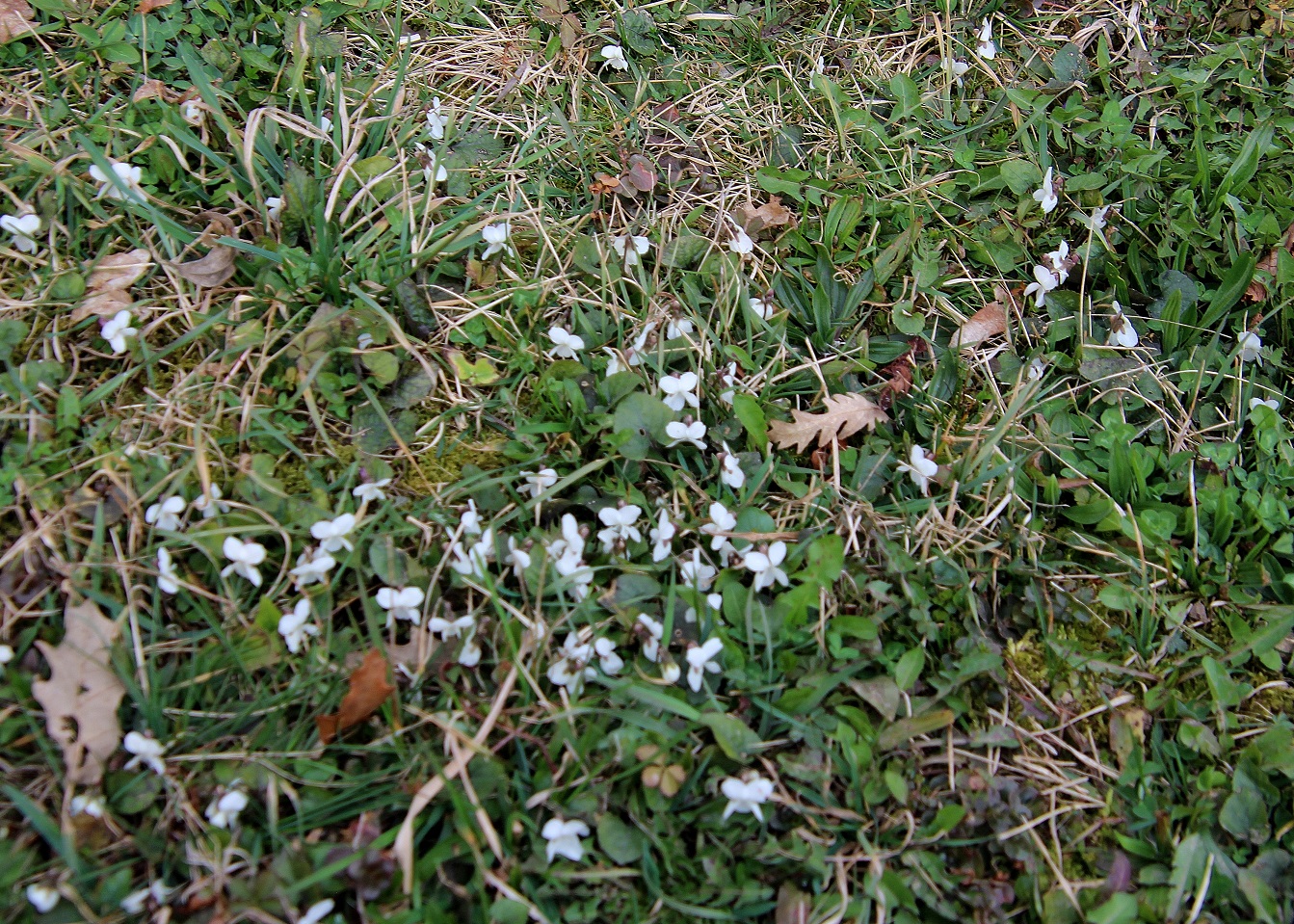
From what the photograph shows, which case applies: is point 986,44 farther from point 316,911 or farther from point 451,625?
point 316,911

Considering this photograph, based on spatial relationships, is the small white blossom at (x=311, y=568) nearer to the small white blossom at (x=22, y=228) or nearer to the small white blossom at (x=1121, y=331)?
the small white blossom at (x=22, y=228)

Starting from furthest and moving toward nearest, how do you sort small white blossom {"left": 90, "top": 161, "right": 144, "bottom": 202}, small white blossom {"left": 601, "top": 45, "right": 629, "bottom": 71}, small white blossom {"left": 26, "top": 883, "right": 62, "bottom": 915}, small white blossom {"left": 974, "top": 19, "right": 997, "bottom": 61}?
small white blossom {"left": 974, "top": 19, "right": 997, "bottom": 61} < small white blossom {"left": 601, "top": 45, "right": 629, "bottom": 71} < small white blossom {"left": 90, "top": 161, "right": 144, "bottom": 202} < small white blossom {"left": 26, "top": 883, "right": 62, "bottom": 915}

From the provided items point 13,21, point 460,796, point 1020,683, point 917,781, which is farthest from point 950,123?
point 13,21

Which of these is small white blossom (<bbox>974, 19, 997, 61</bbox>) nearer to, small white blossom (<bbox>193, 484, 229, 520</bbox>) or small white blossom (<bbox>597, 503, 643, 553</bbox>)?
small white blossom (<bbox>597, 503, 643, 553</bbox>)

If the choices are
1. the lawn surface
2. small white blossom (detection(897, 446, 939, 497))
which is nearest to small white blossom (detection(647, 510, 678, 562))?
the lawn surface

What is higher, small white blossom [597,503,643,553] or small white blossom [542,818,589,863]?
small white blossom [597,503,643,553]

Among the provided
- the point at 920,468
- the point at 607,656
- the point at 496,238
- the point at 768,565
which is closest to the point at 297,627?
the point at 607,656

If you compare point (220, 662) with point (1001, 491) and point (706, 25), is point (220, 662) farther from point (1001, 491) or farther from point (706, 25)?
point (706, 25)
